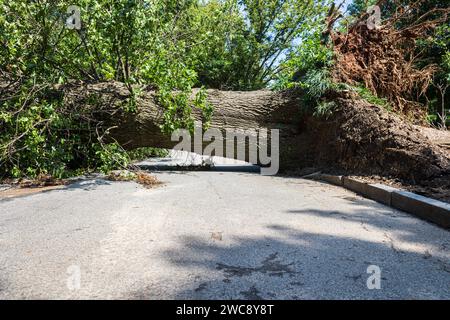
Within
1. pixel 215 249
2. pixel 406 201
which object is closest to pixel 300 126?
pixel 406 201

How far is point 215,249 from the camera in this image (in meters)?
2.69

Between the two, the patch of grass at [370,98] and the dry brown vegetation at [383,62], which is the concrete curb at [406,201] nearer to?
the patch of grass at [370,98]

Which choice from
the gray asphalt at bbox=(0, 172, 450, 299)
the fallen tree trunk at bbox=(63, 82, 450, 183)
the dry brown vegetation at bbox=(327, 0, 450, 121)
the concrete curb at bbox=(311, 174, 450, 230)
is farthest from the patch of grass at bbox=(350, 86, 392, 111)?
the gray asphalt at bbox=(0, 172, 450, 299)

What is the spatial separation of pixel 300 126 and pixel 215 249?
5633 millimetres

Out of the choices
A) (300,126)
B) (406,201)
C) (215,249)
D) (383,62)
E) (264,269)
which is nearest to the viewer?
(264,269)

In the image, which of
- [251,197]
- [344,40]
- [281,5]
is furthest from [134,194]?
[281,5]

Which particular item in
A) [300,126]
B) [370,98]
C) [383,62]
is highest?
[383,62]

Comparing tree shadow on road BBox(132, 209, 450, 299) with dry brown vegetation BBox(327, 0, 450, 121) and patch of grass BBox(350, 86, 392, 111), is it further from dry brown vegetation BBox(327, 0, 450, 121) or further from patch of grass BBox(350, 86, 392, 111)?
dry brown vegetation BBox(327, 0, 450, 121)

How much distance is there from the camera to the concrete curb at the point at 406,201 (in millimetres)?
3498

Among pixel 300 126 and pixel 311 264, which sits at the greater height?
pixel 300 126

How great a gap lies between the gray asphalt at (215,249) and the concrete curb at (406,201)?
0.14 meters

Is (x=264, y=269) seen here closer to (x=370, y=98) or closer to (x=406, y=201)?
(x=406, y=201)

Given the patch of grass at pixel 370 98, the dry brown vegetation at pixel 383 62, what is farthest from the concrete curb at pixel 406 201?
the dry brown vegetation at pixel 383 62

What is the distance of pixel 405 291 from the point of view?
2.04 m
